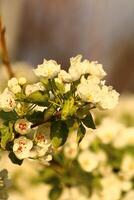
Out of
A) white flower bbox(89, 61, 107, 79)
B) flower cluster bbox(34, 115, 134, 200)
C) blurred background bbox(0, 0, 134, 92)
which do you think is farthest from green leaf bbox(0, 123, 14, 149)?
blurred background bbox(0, 0, 134, 92)

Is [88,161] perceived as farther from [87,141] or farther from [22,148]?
[22,148]

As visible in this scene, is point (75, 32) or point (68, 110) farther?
point (75, 32)

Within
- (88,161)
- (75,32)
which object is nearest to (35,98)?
(88,161)

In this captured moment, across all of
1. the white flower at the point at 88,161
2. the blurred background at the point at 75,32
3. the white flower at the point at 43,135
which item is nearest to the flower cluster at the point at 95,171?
the white flower at the point at 88,161

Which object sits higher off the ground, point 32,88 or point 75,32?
point 75,32

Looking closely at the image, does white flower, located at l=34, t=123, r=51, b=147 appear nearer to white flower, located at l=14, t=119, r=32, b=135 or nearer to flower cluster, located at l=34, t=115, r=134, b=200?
white flower, located at l=14, t=119, r=32, b=135

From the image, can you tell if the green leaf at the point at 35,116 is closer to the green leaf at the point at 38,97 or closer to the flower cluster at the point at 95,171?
the green leaf at the point at 38,97
